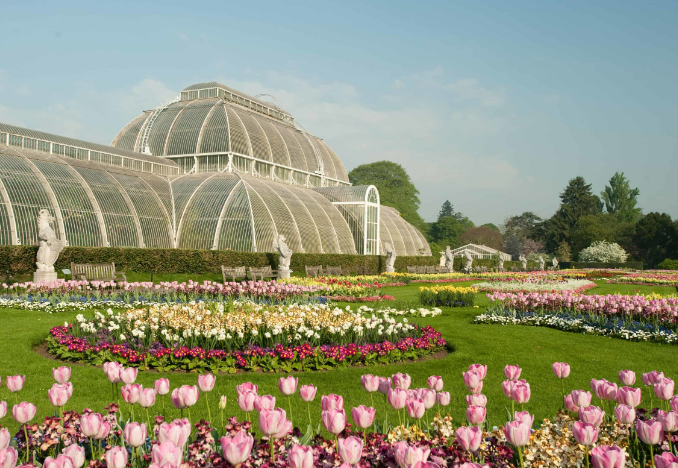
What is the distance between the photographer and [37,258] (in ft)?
61.6

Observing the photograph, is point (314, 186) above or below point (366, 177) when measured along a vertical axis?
below

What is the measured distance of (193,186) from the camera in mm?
34969

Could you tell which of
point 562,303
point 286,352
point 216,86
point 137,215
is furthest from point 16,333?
point 216,86

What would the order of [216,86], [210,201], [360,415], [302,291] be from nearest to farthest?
[360,415] < [302,291] < [210,201] < [216,86]

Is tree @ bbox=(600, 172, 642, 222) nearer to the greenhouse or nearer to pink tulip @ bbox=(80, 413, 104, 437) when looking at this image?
the greenhouse

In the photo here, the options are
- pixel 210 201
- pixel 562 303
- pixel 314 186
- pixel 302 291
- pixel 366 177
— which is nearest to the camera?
pixel 562 303

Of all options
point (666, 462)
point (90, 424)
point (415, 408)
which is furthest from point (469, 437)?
point (90, 424)

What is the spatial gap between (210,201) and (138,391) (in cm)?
3053

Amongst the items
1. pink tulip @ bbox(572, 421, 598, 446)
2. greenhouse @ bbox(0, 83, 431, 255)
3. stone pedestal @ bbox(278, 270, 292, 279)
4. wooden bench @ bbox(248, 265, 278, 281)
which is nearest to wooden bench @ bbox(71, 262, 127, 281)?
wooden bench @ bbox(248, 265, 278, 281)

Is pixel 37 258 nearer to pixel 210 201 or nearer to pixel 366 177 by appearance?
pixel 210 201

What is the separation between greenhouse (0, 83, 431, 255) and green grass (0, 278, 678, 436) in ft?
52.8

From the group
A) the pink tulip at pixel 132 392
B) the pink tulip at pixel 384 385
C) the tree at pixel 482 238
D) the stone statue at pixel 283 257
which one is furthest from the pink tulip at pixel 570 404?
the tree at pixel 482 238

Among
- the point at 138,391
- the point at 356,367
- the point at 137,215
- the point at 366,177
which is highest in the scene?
the point at 366,177

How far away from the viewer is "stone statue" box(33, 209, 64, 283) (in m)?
18.4
